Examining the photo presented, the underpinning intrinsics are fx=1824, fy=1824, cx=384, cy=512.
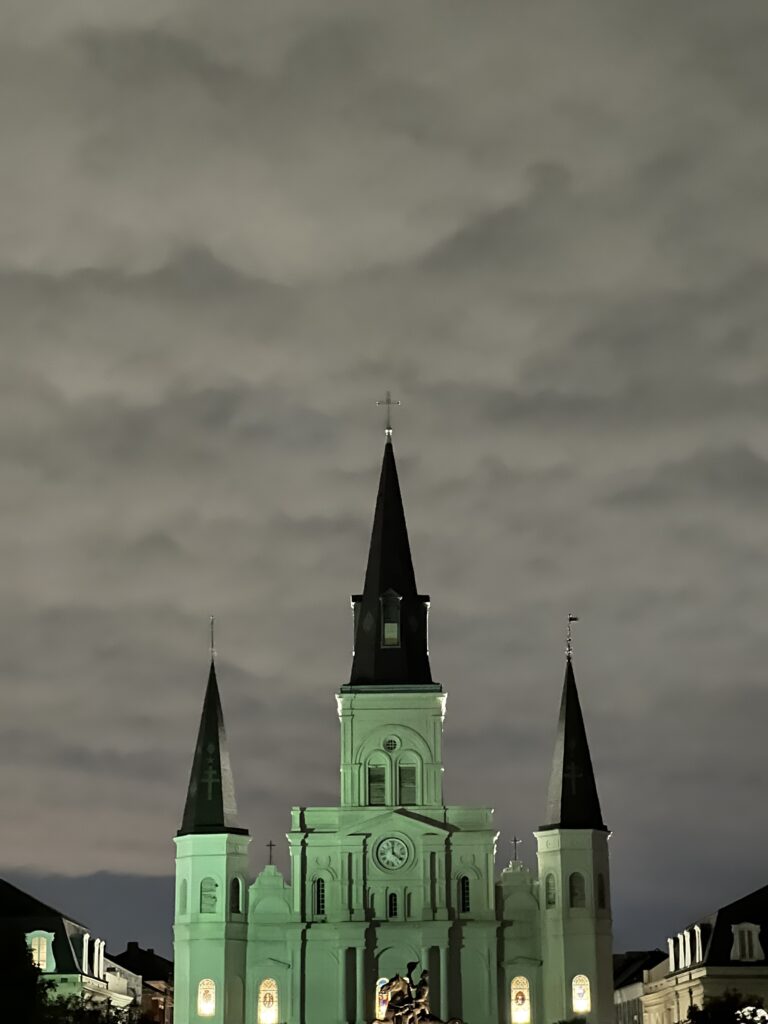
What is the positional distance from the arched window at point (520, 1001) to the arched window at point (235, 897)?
1462 centimetres

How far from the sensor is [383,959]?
93438 mm

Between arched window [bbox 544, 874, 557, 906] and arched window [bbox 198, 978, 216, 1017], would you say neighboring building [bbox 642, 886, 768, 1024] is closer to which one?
arched window [bbox 544, 874, 557, 906]

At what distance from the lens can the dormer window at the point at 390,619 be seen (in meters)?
101

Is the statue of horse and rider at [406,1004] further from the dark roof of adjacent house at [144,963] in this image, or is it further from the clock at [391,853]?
the dark roof of adjacent house at [144,963]

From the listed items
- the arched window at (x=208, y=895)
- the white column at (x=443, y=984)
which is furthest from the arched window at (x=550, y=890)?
the arched window at (x=208, y=895)

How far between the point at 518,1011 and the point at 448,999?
3.95 meters

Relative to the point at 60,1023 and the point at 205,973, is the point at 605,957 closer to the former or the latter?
the point at 205,973

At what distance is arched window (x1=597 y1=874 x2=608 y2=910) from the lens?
94188 millimetres

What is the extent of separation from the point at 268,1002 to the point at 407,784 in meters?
13.6

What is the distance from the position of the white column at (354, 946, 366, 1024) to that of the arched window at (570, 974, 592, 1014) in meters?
10.5

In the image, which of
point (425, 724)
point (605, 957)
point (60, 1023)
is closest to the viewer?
point (60, 1023)

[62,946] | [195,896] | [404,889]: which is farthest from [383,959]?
[62,946]

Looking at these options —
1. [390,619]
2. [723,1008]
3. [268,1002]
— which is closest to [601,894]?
[268,1002]

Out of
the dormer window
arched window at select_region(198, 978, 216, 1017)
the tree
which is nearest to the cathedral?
arched window at select_region(198, 978, 216, 1017)
